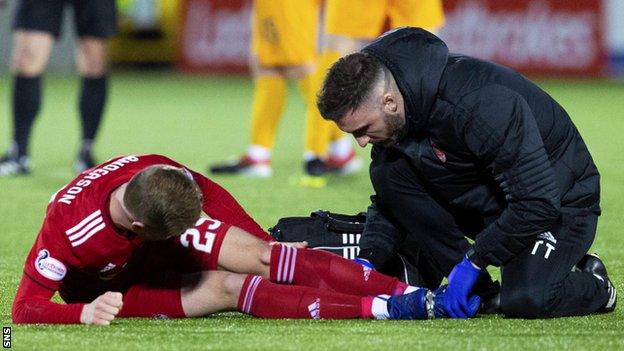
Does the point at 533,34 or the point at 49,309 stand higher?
the point at 49,309

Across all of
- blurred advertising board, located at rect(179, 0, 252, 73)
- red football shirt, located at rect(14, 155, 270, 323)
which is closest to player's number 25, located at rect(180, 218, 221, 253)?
red football shirt, located at rect(14, 155, 270, 323)

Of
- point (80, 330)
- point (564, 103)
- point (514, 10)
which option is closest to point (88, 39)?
point (80, 330)

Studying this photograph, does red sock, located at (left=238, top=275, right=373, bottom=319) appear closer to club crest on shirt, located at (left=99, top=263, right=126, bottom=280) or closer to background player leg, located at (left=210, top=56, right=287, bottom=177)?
club crest on shirt, located at (left=99, top=263, right=126, bottom=280)

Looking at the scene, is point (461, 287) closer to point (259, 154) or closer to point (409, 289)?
point (409, 289)

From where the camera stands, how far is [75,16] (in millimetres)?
8031

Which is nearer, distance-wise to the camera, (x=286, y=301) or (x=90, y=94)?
(x=286, y=301)

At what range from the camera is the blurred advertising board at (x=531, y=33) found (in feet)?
46.1

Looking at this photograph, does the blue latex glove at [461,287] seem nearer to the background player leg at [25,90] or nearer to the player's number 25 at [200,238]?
the player's number 25 at [200,238]

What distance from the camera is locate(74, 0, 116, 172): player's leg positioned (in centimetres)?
795

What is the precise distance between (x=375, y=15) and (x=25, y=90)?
7.20ft

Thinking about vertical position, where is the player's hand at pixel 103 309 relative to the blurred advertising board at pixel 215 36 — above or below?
above

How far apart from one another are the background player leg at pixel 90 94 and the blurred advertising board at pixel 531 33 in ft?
21.5

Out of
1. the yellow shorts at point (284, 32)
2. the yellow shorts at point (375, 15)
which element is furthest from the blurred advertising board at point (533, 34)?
the yellow shorts at point (375, 15)

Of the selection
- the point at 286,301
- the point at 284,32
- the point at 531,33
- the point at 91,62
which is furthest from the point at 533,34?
the point at 286,301
